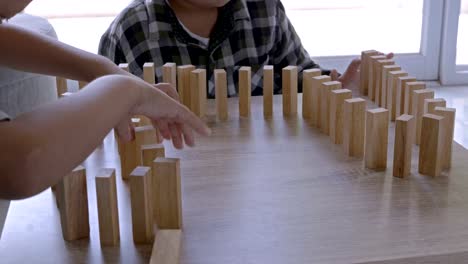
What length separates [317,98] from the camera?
96 centimetres

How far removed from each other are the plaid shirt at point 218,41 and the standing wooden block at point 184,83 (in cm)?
24

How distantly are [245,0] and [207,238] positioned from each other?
877 mm

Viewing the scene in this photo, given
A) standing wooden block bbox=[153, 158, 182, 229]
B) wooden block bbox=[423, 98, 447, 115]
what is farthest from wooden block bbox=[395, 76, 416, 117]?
standing wooden block bbox=[153, 158, 182, 229]

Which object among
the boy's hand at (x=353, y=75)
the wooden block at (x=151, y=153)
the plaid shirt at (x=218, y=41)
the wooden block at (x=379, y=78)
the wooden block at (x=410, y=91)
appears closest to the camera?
the wooden block at (x=151, y=153)

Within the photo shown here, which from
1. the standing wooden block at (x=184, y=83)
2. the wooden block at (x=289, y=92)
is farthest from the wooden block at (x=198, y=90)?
the wooden block at (x=289, y=92)

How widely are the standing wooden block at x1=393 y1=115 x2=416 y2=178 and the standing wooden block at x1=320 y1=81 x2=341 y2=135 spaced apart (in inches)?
6.2

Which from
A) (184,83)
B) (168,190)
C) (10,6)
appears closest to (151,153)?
(168,190)

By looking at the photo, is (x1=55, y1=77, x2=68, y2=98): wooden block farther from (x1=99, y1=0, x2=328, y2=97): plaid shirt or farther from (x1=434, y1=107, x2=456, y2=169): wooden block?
(x1=434, y1=107, x2=456, y2=169): wooden block

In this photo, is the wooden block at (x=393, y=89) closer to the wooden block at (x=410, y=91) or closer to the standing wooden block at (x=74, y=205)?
the wooden block at (x=410, y=91)

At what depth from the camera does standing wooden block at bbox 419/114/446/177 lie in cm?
76

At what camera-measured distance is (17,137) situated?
1.55ft

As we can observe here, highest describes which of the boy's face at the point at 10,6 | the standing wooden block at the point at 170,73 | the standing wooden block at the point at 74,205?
the boy's face at the point at 10,6

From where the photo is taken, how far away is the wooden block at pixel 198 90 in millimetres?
A: 998

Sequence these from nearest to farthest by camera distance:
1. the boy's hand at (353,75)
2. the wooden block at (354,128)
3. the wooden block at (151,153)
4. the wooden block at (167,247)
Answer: the wooden block at (167,247) → the wooden block at (151,153) → the wooden block at (354,128) → the boy's hand at (353,75)
